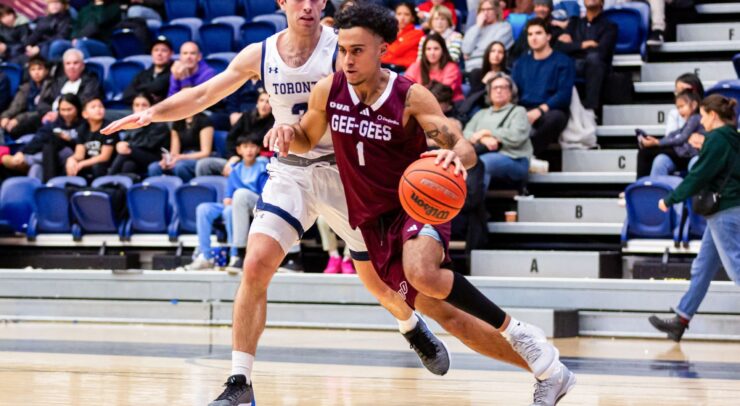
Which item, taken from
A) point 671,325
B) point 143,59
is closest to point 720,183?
point 671,325

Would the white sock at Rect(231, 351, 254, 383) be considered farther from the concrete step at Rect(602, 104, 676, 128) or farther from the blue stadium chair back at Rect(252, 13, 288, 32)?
the blue stadium chair back at Rect(252, 13, 288, 32)

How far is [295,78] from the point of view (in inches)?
205

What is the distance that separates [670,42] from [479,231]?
3.69 metres

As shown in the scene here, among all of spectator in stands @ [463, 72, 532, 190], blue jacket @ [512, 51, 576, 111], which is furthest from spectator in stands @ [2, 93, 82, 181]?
blue jacket @ [512, 51, 576, 111]

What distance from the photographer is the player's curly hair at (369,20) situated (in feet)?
15.2

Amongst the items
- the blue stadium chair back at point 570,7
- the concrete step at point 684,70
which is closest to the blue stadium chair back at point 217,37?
the blue stadium chair back at point 570,7

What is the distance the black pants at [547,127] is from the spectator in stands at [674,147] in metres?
0.79

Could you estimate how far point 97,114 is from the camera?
11.6 meters

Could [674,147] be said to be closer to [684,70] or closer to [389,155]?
[684,70]

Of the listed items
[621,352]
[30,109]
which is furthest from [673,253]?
[30,109]

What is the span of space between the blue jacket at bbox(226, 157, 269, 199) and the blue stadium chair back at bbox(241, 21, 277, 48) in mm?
2670

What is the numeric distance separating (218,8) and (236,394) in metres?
10.0

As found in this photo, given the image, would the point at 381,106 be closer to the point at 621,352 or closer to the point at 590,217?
the point at 621,352

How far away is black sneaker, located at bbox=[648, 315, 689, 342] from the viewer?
8.01 m
